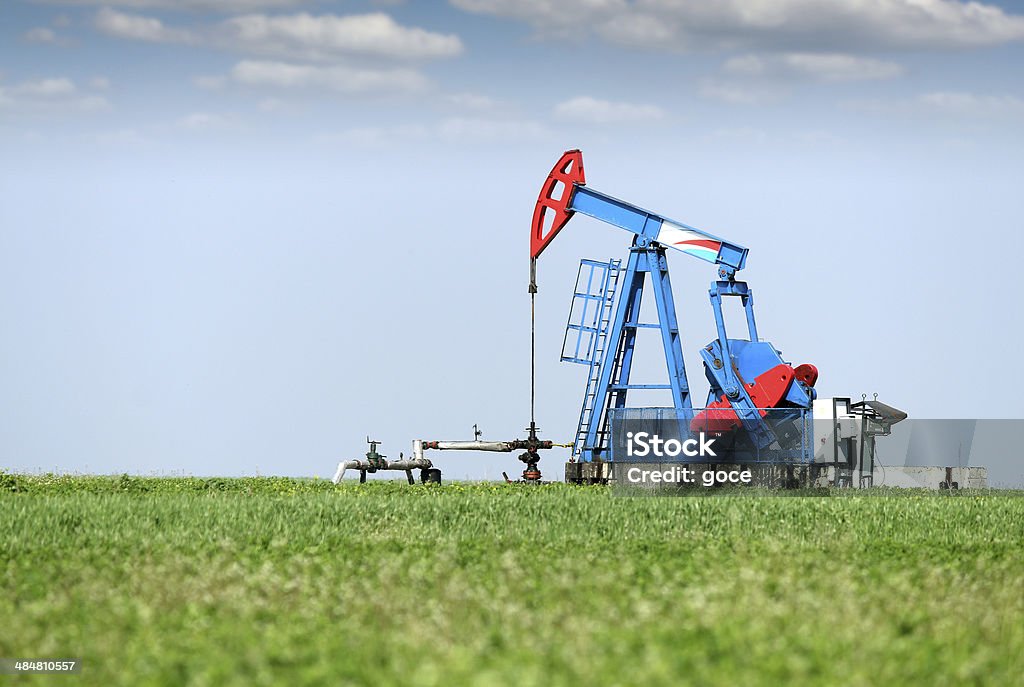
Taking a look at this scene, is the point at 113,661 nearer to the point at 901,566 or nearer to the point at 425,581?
the point at 425,581

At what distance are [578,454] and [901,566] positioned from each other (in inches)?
638

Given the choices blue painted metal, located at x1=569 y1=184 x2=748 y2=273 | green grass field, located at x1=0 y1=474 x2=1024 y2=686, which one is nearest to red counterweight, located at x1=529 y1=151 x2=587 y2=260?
blue painted metal, located at x1=569 y1=184 x2=748 y2=273

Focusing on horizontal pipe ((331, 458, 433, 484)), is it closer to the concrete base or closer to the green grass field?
the concrete base

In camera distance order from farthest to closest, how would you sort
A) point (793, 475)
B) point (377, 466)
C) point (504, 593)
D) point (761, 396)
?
1. point (377, 466)
2. point (761, 396)
3. point (793, 475)
4. point (504, 593)

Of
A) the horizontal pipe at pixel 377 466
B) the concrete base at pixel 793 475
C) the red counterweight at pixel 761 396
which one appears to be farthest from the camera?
the horizontal pipe at pixel 377 466

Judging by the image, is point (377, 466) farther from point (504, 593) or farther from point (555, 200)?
point (504, 593)

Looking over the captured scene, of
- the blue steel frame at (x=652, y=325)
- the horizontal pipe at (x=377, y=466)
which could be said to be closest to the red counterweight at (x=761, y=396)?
the blue steel frame at (x=652, y=325)

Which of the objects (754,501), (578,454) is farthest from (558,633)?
(578,454)

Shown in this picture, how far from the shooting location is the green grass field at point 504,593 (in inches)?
328

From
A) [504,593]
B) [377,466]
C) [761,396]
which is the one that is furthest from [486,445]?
[504,593]

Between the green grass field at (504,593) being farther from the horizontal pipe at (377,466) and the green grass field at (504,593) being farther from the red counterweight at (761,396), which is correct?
the horizontal pipe at (377,466)

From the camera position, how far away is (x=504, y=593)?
37.1 ft

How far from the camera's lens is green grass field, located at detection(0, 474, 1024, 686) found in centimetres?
832

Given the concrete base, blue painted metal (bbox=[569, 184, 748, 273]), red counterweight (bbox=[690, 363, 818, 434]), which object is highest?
blue painted metal (bbox=[569, 184, 748, 273])
